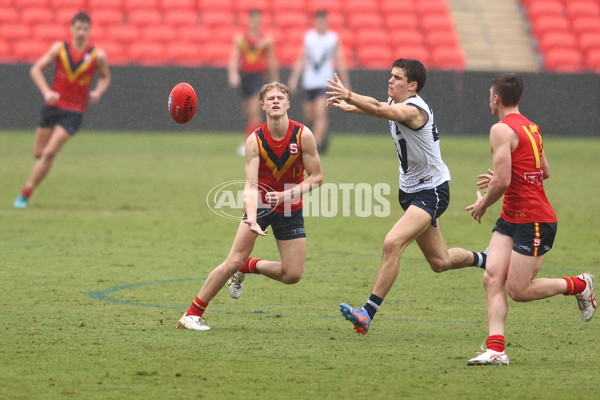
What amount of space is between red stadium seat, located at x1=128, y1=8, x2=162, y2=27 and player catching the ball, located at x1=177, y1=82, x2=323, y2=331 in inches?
778

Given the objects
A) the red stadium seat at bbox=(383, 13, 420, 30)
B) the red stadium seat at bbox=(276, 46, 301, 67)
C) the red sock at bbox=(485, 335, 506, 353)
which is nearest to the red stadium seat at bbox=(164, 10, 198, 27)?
the red stadium seat at bbox=(276, 46, 301, 67)

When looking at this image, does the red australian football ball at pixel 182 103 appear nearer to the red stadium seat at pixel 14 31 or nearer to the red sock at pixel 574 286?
the red sock at pixel 574 286

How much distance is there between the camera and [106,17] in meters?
26.1

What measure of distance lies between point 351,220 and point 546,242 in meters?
6.86

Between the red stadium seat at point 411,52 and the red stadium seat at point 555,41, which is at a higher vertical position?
the red stadium seat at point 555,41

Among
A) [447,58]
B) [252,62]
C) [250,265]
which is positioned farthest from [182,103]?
[447,58]

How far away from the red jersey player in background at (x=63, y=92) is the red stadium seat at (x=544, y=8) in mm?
17811

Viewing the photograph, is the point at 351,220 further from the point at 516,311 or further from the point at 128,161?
the point at 128,161

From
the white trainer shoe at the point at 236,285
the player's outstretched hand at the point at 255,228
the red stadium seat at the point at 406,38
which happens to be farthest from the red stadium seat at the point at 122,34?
the player's outstretched hand at the point at 255,228

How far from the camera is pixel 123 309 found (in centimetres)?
758

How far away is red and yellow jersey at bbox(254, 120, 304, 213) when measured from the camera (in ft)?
23.6

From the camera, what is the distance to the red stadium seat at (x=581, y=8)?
91.5ft

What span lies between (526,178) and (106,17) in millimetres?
21600

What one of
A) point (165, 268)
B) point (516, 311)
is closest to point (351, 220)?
point (165, 268)
